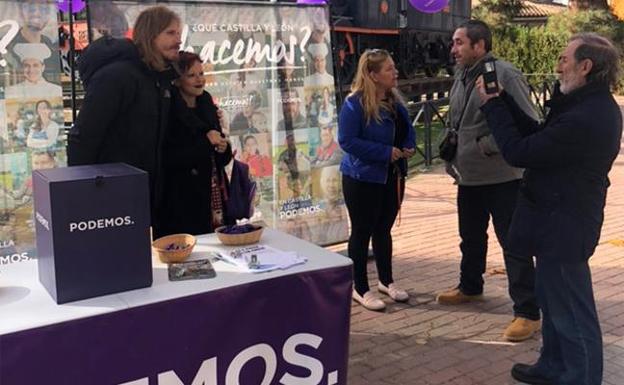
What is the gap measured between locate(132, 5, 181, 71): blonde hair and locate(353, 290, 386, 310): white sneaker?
6.64 ft

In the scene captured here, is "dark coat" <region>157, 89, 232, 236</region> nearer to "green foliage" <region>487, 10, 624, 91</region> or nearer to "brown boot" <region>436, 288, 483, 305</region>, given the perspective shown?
"brown boot" <region>436, 288, 483, 305</region>

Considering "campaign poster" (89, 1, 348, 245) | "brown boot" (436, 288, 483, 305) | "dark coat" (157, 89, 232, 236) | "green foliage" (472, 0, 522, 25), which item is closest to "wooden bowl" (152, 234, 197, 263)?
"dark coat" (157, 89, 232, 236)

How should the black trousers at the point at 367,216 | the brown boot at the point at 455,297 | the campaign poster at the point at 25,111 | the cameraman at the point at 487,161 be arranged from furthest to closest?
the brown boot at the point at 455,297 < the black trousers at the point at 367,216 < the cameraman at the point at 487,161 < the campaign poster at the point at 25,111

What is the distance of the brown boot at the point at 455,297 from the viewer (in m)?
4.41

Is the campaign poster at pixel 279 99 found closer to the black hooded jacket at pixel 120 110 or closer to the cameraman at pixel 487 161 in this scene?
the cameraman at pixel 487 161

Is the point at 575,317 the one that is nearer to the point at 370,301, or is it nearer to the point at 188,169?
the point at 370,301

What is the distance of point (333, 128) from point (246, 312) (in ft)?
9.90

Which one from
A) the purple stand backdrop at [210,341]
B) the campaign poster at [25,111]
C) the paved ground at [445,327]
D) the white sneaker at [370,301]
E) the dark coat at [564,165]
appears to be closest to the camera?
the purple stand backdrop at [210,341]

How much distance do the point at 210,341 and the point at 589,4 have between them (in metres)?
24.5

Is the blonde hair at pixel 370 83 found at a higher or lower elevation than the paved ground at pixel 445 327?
higher

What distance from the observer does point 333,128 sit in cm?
522

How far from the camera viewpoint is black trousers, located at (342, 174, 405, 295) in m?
4.14

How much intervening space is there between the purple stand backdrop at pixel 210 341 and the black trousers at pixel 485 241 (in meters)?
1.56

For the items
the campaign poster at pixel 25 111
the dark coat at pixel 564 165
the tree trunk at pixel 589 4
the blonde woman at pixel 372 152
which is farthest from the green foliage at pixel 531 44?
the dark coat at pixel 564 165
